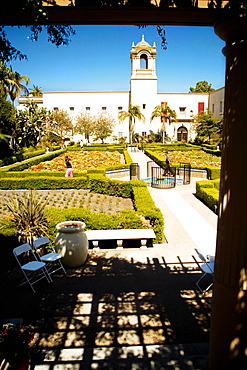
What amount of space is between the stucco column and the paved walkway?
11.7 ft

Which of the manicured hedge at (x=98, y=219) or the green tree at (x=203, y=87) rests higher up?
the green tree at (x=203, y=87)

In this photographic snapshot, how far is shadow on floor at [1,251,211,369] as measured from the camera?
351cm

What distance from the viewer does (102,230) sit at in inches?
285

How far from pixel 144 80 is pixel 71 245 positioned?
137ft

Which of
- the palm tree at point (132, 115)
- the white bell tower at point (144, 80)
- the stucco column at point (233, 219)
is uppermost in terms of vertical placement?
the white bell tower at point (144, 80)

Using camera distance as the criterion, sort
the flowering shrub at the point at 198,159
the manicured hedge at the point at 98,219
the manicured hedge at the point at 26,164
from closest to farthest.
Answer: the manicured hedge at the point at 98,219, the manicured hedge at the point at 26,164, the flowering shrub at the point at 198,159

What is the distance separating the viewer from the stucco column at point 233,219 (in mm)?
2393

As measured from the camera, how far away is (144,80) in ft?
144

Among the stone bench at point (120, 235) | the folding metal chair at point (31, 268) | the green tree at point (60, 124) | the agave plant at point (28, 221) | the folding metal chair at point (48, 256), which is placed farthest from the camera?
the green tree at point (60, 124)

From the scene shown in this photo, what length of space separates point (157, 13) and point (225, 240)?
202 cm

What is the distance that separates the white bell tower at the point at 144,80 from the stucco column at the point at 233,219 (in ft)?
137

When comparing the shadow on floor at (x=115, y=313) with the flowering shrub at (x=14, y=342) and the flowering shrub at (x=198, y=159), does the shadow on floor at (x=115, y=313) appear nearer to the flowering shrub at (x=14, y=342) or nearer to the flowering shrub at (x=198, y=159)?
the flowering shrub at (x=14, y=342)

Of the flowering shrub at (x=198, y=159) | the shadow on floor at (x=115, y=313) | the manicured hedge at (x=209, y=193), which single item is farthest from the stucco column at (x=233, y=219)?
the flowering shrub at (x=198, y=159)

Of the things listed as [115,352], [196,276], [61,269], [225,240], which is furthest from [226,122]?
[61,269]
